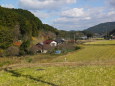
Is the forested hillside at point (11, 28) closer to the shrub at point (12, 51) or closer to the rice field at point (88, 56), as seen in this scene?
the shrub at point (12, 51)

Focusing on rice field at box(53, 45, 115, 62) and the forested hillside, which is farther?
the forested hillside

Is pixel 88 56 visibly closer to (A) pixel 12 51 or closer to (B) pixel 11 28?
(A) pixel 12 51

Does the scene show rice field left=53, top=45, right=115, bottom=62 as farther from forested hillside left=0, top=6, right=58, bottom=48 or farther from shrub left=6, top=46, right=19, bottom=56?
forested hillside left=0, top=6, right=58, bottom=48

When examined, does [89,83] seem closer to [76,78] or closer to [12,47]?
[76,78]

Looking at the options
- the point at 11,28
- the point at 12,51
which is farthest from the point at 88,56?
the point at 11,28

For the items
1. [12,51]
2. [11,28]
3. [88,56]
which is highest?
[11,28]

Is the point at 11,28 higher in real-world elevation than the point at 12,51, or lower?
higher

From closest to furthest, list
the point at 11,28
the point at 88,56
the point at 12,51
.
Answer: the point at 88,56, the point at 12,51, the point at 11,28

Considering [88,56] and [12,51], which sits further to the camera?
[12,51]

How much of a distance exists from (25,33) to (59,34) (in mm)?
34690

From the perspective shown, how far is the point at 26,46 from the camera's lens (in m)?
43.8

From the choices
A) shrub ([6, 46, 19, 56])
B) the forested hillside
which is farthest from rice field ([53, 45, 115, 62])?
the forested hillside

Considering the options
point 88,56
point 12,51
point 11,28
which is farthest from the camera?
point 11,28

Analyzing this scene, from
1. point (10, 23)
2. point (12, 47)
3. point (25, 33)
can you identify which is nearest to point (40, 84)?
point (12, 47)
